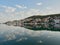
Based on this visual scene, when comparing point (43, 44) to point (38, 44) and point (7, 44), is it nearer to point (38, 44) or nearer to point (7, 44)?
point (38, 44)

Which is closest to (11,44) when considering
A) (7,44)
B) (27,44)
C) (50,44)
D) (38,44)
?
(7,44)

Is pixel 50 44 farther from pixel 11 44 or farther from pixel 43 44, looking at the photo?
pixel 11 44

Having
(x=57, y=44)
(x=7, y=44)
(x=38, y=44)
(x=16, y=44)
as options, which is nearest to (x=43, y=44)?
(x=38, y=44)

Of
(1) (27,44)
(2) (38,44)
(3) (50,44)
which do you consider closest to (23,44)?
(1) (27,44)

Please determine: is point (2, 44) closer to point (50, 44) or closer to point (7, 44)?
point (7, 44)

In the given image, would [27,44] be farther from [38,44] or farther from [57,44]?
[57,44]

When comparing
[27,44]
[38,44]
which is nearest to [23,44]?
[27,44]
